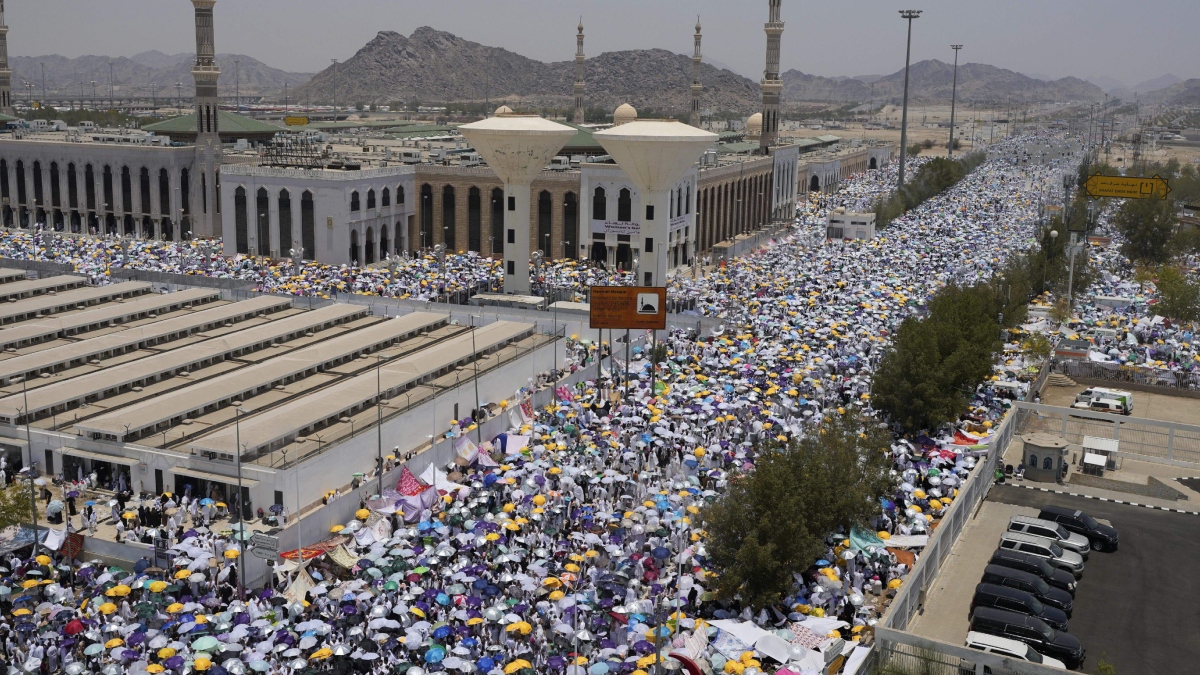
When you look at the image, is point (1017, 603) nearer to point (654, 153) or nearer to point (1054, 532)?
point (1054, 532)

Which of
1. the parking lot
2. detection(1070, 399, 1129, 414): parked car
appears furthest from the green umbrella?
detection(1070, 399, 1129, 414): parked car

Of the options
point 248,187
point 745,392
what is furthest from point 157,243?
point 745,392

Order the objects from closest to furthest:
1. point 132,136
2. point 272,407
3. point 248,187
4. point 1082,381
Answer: point 272,407
point 1082,381
point 248,187
point 132,136

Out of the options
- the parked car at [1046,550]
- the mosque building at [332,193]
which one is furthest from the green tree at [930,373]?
the mosque building at [332,193]

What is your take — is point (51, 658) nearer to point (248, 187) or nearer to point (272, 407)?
point (272, 407)

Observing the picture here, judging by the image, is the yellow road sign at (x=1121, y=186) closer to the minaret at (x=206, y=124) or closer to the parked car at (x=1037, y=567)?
the parked car at (x=1037, y=567)

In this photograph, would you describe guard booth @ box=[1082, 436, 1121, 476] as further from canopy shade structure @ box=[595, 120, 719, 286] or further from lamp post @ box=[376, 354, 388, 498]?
canopy shade structure @ box=[595, 120, 719, 286]
